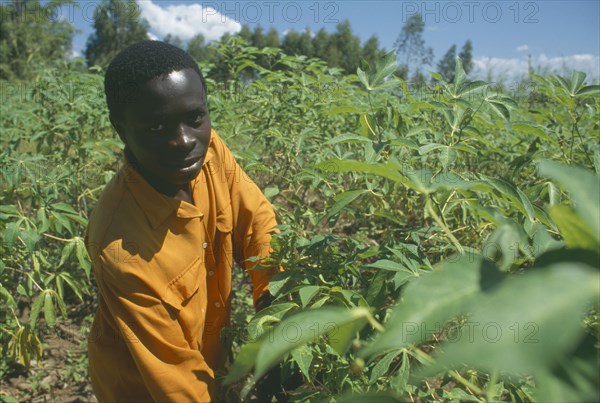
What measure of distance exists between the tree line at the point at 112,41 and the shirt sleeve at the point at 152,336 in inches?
48.7

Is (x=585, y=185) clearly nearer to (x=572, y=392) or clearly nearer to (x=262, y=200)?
(x=572, y=392)

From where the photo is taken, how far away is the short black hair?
3.69ft

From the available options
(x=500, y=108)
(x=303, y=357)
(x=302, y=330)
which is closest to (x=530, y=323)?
(x=302, y=330)

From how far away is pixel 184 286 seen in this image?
1.33 metres

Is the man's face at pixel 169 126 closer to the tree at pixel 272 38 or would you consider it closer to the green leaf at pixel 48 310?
the green leaf at pixel 48 310

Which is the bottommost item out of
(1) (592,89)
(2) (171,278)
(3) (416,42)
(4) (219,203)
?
(2) (171,278)

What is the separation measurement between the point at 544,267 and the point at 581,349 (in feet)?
0.16

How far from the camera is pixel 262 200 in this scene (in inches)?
59.6

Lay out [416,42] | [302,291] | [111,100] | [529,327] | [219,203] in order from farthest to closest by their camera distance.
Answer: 1. [416,42]
2. [219,203]
3. [111,100]
4. [302,291]
5. [529,327]

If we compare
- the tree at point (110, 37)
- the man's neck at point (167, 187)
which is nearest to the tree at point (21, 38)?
the tree at point (110, 37)

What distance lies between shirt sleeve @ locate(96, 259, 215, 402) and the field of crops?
0.17 m

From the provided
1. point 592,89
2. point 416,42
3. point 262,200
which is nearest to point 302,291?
point 262,200

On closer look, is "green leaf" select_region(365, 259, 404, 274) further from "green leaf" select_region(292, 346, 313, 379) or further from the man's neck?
the man's neck

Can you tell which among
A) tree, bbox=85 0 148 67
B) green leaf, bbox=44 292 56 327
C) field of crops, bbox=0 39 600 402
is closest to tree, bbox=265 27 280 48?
tree, bbox=85 0 148 67
